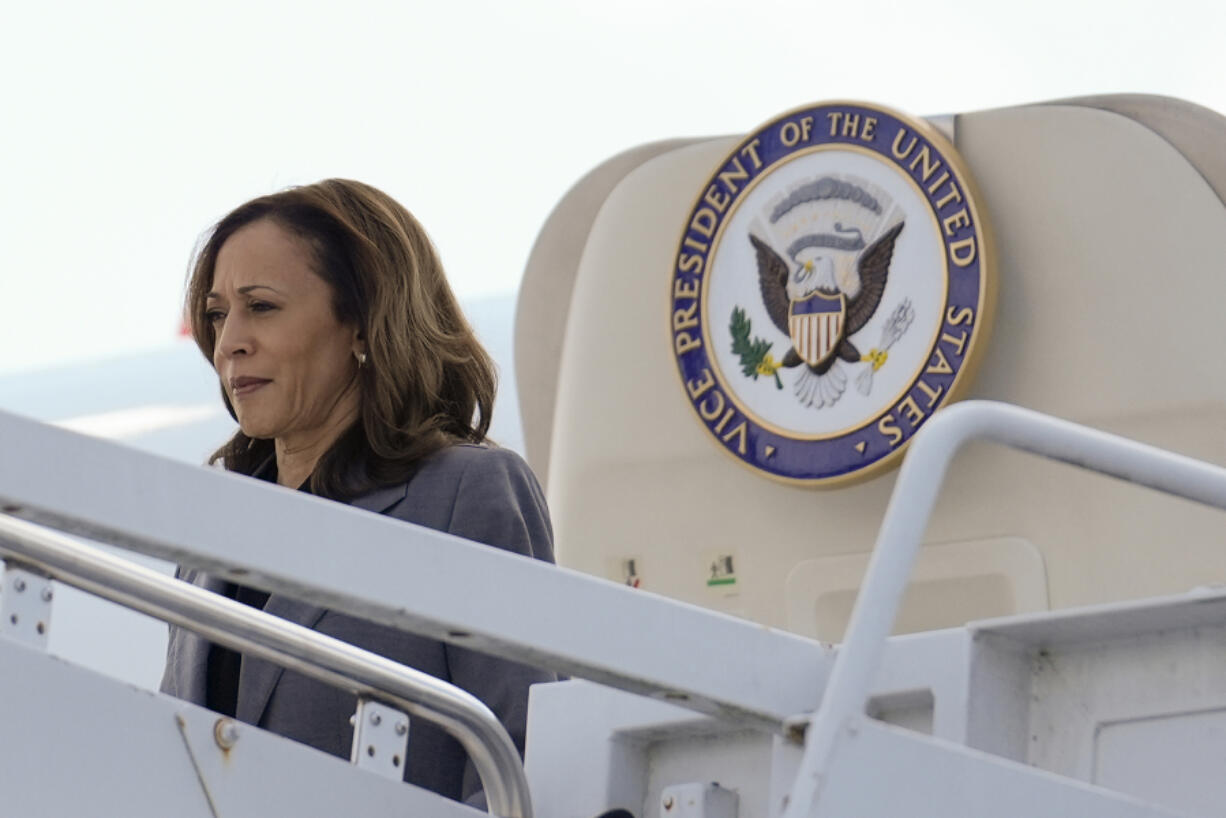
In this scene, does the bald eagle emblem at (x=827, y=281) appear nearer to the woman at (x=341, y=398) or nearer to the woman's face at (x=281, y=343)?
the woman at (x=341, y=398)

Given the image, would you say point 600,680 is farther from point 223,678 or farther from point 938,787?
point 223,678

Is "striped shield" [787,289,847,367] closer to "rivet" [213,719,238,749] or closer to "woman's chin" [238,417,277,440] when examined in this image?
"woman's chin" [238,417,277,440]

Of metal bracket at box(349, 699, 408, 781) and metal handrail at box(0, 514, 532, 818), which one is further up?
metal handrail at box(0, 514, 532, 818)

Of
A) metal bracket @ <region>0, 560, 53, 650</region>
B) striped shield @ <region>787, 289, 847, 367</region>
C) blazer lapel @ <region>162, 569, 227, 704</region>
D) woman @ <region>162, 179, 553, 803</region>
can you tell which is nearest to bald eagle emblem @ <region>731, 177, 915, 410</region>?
striped shield @ <region>787, 289, 847, 367</region>

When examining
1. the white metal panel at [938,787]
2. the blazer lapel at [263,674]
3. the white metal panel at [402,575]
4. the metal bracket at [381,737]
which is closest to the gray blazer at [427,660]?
the blazer lapel at [263,674]

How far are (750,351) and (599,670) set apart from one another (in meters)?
2.66

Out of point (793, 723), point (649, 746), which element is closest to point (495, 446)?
point (649, 746)

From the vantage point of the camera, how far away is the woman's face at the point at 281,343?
2885 mm

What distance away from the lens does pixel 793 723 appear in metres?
1.82

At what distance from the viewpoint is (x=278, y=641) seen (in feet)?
6.29

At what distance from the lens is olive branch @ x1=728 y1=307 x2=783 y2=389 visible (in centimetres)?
434

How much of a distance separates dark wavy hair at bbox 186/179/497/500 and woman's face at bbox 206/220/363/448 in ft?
0.08

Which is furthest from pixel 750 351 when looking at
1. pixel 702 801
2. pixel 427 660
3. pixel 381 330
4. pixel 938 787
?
pixel 938 787

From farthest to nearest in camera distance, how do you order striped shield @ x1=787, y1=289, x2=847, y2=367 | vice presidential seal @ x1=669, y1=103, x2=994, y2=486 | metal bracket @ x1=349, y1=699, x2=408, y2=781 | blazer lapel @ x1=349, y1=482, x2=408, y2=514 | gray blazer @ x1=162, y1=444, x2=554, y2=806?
striped shield @ x1=787, y1=289, x2=847, y2=367 → vice presidential seal @ x1=669, y1=103, x2=994, y2=486 → blazer lapel @ x1=349, y1=482, x2=408, y2=514 → gray blazer @ x1=162, y1=444, x2=554, y2=806 → metal bracket @ x1=349, y1=699, x2=408, y2=781
